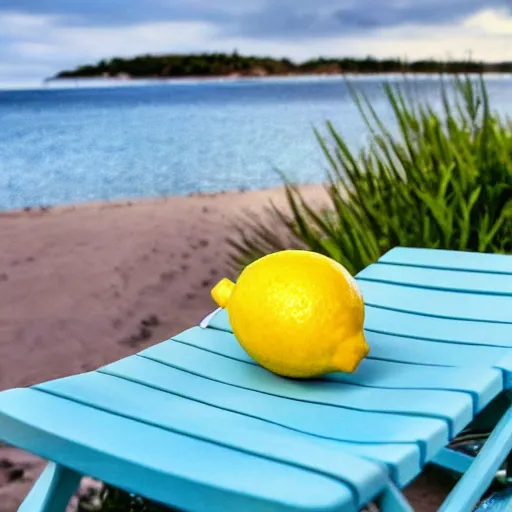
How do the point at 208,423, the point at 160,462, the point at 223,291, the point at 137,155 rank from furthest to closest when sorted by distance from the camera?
the point at 137,155 → the point at 223,291 → the point at 208,423 → the point at 160,462

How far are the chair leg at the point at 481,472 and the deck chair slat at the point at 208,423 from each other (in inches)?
6.6

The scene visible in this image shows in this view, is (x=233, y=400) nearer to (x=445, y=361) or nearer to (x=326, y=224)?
(x=445, y=361)

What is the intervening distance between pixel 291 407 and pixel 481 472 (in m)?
0.24

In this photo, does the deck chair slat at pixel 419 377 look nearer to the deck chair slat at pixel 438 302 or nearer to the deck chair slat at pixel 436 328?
the deck chair slat at pixel 436 328

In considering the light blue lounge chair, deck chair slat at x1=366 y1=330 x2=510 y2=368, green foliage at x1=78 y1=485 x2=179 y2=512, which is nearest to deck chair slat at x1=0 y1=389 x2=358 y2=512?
the light blue lounge chair

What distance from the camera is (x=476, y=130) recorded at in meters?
2.41

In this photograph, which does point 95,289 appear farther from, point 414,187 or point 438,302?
point 438,302

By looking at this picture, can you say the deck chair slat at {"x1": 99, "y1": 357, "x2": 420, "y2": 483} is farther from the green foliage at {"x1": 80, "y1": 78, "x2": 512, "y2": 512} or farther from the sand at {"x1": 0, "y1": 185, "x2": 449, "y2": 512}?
the green foliage at {"x1": 80, "y1": 78, "x2": 512, "y2": 512}

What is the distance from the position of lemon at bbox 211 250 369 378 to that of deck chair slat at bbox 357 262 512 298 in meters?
0.49

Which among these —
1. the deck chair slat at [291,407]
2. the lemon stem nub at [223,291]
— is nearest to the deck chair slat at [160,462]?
the deck chair slat at [291,407]

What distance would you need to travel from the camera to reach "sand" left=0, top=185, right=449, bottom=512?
95.1 inches

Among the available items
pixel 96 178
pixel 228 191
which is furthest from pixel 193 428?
pixel 96 178

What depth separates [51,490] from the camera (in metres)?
0.95

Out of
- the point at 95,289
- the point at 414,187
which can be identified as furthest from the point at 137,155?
the point at 414,187
